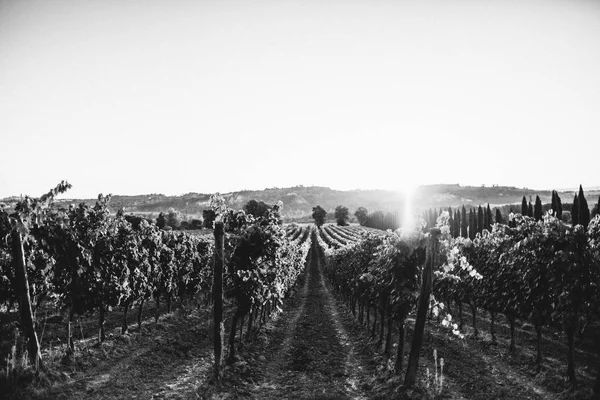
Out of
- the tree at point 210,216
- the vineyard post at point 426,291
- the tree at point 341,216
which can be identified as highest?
the tree at point 210,216

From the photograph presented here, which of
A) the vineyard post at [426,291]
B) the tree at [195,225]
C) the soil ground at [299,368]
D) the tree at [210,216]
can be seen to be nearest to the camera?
the vineyard post at [426,291]

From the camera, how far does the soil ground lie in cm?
1437

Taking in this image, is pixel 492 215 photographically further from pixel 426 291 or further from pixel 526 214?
pixel 426 291

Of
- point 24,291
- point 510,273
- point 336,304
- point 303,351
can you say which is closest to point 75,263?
point 24,291

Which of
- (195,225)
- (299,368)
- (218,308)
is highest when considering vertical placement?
(218,308)

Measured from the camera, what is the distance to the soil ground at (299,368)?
14367 mm

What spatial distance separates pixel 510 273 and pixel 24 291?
73.6ft

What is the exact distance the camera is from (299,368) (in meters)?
18.4

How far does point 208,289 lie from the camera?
121 ft

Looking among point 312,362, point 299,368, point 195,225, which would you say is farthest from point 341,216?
point 299,368

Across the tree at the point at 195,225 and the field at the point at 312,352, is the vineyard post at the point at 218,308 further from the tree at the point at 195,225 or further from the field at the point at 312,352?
the tree at the point at 195,225

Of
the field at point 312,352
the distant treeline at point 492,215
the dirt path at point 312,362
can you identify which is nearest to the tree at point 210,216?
the field at point 312,352

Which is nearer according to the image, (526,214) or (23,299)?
(23,299)

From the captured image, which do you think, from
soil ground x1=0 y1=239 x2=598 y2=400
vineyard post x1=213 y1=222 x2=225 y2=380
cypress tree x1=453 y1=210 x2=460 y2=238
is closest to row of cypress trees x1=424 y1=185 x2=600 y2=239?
cypress tree x1=453 y1=210 x2=460 y2=238
